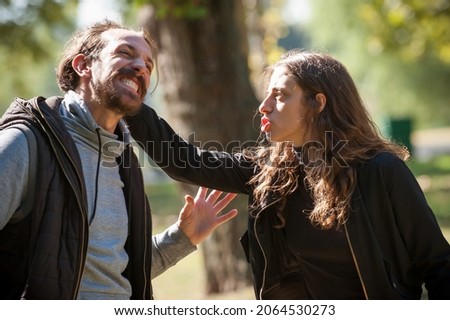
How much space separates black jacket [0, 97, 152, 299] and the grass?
2222mm

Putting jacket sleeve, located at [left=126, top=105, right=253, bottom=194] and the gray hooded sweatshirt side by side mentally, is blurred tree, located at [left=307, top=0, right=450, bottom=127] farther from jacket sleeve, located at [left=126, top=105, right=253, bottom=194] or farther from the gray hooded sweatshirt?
the gray hooded sweatshirt

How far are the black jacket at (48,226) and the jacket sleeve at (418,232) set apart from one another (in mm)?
1274

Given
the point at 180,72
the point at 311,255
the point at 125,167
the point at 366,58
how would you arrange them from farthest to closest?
the point at 366,58 < the point at 180,72 < the point at 125,167 < the point at 311,255

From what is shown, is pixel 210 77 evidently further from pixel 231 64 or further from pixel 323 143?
pixel 323 143

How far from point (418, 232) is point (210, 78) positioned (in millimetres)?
5195

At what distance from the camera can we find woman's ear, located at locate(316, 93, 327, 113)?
3.69 meters

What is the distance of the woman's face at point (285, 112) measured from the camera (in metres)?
3.68

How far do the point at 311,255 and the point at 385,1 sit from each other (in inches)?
563

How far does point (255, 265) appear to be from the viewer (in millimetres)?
3691

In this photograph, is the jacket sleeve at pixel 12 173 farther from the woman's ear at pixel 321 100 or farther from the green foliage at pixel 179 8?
the green foliage at pixel 179 8

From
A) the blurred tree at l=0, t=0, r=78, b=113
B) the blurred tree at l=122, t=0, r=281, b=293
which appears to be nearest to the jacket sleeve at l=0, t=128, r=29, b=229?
the blurred tree at l=122, t=0, r=281, b=293

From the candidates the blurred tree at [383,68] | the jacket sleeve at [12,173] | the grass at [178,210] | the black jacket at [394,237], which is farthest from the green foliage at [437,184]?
the jacket sleeve at [12,173]
